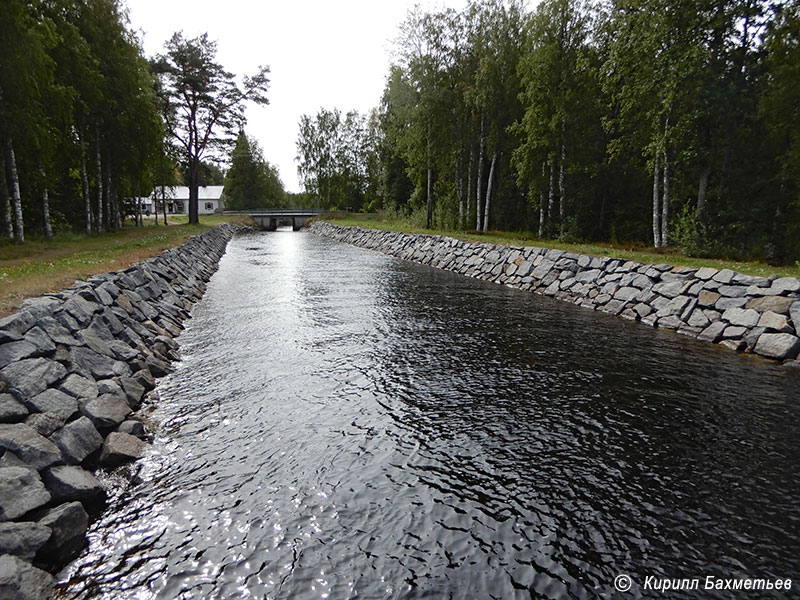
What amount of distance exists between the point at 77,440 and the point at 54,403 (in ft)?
2.49

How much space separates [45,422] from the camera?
5562 mm

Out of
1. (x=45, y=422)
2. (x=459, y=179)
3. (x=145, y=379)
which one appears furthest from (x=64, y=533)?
(x=459, y=179)

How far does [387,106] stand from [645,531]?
65217 millimetres

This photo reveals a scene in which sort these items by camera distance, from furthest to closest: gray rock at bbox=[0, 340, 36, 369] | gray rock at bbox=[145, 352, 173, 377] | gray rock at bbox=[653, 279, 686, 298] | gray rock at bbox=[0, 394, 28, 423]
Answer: gray rock at bbox=[653, 279, 686, 298] < gray rock at bbox=[145, 352, 173, 377] < gray rock at bbox=[0, 340, 36, 369] < gray rock at bbox=[0, 394, 28, 423]

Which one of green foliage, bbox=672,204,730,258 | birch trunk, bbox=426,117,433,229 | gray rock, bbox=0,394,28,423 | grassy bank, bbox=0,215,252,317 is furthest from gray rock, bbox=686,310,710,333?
birch trunk, bbox=426,117,433,229

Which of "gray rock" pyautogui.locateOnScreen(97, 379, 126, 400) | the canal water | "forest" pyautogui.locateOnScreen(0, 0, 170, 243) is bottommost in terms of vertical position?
the canal water

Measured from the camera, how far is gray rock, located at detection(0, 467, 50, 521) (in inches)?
163

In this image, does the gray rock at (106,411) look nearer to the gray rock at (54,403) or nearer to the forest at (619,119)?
the gray rock at (54,403)

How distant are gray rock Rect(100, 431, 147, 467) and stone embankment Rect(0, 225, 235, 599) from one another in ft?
0.04

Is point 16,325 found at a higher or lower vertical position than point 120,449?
higher

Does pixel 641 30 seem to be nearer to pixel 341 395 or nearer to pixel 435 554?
pixel 341 395

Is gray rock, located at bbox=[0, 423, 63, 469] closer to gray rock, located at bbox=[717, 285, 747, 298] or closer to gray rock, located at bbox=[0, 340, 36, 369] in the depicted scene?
gray rock, located at bbox=[0, 340, 36, 369]

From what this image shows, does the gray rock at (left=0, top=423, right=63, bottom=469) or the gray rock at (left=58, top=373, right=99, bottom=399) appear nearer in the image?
the gray rock at (left=0, top=423, right=63, bottom=469)

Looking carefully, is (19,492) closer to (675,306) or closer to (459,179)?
(675,306)
